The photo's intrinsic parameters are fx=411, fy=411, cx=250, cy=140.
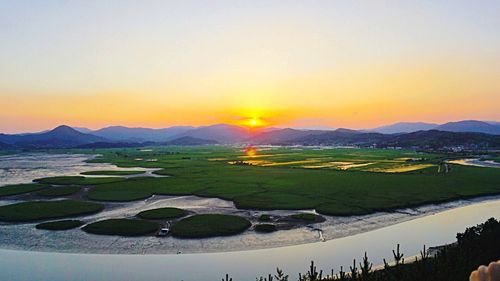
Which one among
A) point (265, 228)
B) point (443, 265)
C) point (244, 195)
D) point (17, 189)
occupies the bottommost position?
point (265, 228)

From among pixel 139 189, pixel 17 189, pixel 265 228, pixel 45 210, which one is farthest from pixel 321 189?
pixel 17 189

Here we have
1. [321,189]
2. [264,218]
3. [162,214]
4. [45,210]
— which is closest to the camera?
[264,218]

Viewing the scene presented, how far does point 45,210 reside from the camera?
42.7 meters

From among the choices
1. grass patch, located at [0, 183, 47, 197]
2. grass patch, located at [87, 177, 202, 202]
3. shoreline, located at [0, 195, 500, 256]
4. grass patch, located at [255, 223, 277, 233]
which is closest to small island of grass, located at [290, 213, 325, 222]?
shoreline, located at [0, 195, 500, 256]

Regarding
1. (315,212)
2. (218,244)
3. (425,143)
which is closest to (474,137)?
(425,143)

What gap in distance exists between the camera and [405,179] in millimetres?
64688

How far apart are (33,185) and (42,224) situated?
28754 millimetres

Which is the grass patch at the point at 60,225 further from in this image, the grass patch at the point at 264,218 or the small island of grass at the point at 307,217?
the small island of grass at the point at 307,217

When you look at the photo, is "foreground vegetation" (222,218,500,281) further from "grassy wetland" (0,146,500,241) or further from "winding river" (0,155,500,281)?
"grassy wetland" (0,146,500,241)

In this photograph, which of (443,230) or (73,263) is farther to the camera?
(443,230)

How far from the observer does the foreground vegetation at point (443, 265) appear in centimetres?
1340

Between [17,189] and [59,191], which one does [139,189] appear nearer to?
Answer: [59,191]

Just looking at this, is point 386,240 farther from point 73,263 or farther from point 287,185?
point 287,185

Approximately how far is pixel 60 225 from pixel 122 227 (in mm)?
5931
